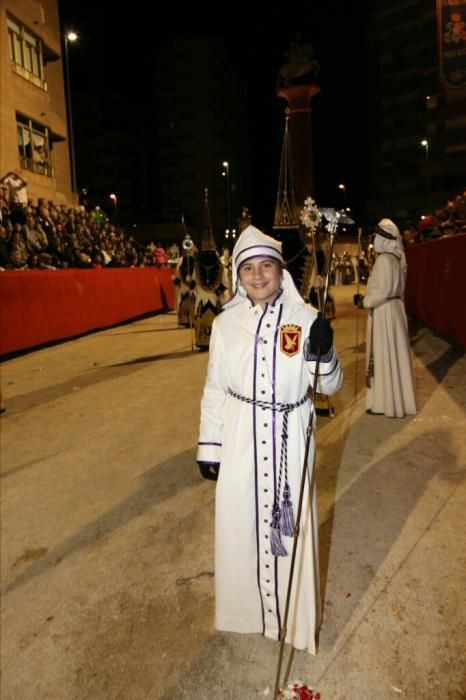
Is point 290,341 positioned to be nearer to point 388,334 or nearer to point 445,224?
point 388,334

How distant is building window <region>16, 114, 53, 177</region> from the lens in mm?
22625

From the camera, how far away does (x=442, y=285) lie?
10039 millimetres

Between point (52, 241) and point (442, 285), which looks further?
point (52, 241)

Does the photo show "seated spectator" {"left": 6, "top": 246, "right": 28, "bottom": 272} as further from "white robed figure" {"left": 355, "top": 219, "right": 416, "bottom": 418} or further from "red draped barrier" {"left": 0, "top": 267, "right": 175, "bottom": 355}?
"white robed figure" {"left": 355, "top": 219, "right": 416, "bottom": 418}

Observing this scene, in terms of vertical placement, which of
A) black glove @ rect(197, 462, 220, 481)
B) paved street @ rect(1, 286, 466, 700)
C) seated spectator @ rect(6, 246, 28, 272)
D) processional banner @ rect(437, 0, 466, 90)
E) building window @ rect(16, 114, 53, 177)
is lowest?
paved street @ rect(1, 286, 466, 700)

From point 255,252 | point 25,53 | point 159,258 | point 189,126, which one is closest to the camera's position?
point 255,252

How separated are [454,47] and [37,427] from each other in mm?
11663

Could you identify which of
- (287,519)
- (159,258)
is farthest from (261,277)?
(159,258)

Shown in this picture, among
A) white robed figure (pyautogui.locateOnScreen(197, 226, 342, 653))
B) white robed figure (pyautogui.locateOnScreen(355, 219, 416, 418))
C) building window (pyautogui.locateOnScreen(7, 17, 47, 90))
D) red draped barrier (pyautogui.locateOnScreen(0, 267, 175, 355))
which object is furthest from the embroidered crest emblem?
building window (pyautogui.locateOnScreen(7, 17, 47, 90))

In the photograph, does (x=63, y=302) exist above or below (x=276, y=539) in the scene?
above

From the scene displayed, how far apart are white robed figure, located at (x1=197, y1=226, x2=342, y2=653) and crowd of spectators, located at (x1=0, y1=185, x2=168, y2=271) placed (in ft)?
32.0

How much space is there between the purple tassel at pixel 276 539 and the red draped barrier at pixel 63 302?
359 inches

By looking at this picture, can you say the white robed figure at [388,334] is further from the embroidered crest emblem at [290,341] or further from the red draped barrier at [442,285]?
the embroidered crest emblem at [290,341]

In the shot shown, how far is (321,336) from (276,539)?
3.21ft
